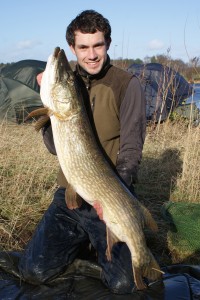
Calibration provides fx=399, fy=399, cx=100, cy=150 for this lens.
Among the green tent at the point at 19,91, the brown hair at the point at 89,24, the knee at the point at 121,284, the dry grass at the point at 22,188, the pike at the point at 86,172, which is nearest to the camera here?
the pike at the point at 86,172

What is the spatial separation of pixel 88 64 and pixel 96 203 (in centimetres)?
118

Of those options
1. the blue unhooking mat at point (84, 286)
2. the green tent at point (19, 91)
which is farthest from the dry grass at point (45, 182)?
the green tent at point (19, 91)

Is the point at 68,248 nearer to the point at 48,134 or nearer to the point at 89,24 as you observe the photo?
the point at 48,134

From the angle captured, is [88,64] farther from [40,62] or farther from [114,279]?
[40,62]

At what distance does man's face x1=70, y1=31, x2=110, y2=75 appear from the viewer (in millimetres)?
3279

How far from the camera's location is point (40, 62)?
39.2ft

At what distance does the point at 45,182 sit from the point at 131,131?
7.09ft

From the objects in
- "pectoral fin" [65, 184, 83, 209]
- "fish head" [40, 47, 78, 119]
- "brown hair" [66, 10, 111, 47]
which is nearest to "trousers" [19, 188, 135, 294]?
"pectoral fin" [65, 184, 83, 209]

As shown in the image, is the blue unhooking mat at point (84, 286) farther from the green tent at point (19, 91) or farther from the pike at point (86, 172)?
the green tent at point (19, 91)

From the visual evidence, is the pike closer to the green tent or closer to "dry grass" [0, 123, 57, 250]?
"dry grass" [0, 123, 57, 250]

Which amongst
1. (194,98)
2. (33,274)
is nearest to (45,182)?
(33,274)

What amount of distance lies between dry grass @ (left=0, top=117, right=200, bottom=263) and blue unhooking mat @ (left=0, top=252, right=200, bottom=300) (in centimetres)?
50

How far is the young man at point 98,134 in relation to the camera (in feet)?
10.7

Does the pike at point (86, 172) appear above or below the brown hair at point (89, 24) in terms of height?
below
